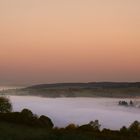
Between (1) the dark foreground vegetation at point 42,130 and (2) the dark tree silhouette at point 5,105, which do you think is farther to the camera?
(2) the dark tree silhouette at point 5,105

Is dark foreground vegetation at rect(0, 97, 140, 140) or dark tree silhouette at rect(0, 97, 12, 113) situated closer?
dark foreground vegetation at rect(0, 97, 140, 140)

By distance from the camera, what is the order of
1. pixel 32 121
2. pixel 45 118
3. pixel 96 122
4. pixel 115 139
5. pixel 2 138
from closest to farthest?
pixel 2 138, pixel 115 139, pixel 32 121, pixel 45 118, pixel 96 122

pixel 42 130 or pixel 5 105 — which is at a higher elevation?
pixel 5 105

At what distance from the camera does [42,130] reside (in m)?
47.3

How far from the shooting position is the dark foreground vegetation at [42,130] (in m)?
34.9

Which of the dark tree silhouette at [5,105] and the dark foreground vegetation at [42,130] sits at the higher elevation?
the dark tree silhouette at [5,105]

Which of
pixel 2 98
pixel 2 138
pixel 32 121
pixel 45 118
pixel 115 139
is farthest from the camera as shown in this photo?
pixel 2 98

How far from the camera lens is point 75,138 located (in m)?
32.3

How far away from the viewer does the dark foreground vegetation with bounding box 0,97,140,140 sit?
34866 millimetres

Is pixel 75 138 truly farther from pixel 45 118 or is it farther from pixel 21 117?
pixel 45 118

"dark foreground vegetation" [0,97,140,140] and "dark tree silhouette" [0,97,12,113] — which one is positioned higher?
"dark tree silhouette" [0,97,12,113]

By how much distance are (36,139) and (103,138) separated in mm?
11383

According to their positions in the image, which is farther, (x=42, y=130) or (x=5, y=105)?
(x=5, y=105)

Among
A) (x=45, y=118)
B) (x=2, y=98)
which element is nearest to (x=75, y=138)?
(x=45, y=118)
